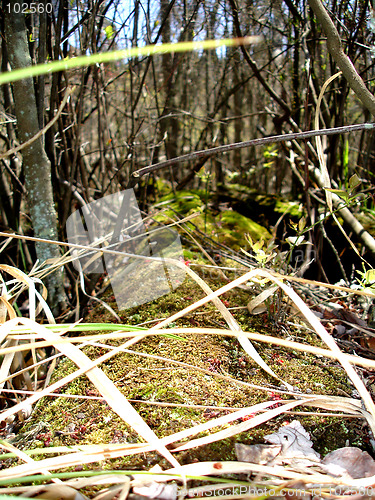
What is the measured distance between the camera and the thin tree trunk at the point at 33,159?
1178mm

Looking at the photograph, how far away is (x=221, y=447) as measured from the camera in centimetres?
71

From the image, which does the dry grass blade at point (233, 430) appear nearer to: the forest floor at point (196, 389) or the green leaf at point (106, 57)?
the forest floor at point (196, 389)

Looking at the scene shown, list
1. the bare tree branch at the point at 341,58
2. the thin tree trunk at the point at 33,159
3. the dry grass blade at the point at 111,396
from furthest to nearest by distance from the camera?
the thin tree trunk at the point at 33,159 < the bare tree branch at the point at 341,58 < the dry grass blade at the point at 111,396

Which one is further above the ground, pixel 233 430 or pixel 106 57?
pixel 106 57

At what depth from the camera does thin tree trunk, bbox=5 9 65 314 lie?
46.4 inches

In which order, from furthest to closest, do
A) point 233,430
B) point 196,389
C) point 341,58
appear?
point 341,58, point 196,389, point 233,430

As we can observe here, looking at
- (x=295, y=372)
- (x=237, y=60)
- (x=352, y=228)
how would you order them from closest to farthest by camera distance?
(x=295, y=372) → (x=352, y=228) → (x=237, y=60)

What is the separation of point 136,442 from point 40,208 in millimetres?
1018

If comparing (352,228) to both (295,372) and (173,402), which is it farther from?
(173,402)

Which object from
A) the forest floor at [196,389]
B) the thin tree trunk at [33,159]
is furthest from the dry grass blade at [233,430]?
the thin tree trunk at [33,159]

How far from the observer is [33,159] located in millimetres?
1282

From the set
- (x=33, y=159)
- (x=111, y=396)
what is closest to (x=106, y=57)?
(x=33, y=159)

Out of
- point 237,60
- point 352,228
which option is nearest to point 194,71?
point 237,60

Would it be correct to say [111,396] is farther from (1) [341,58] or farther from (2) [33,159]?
(1) [341,58]
